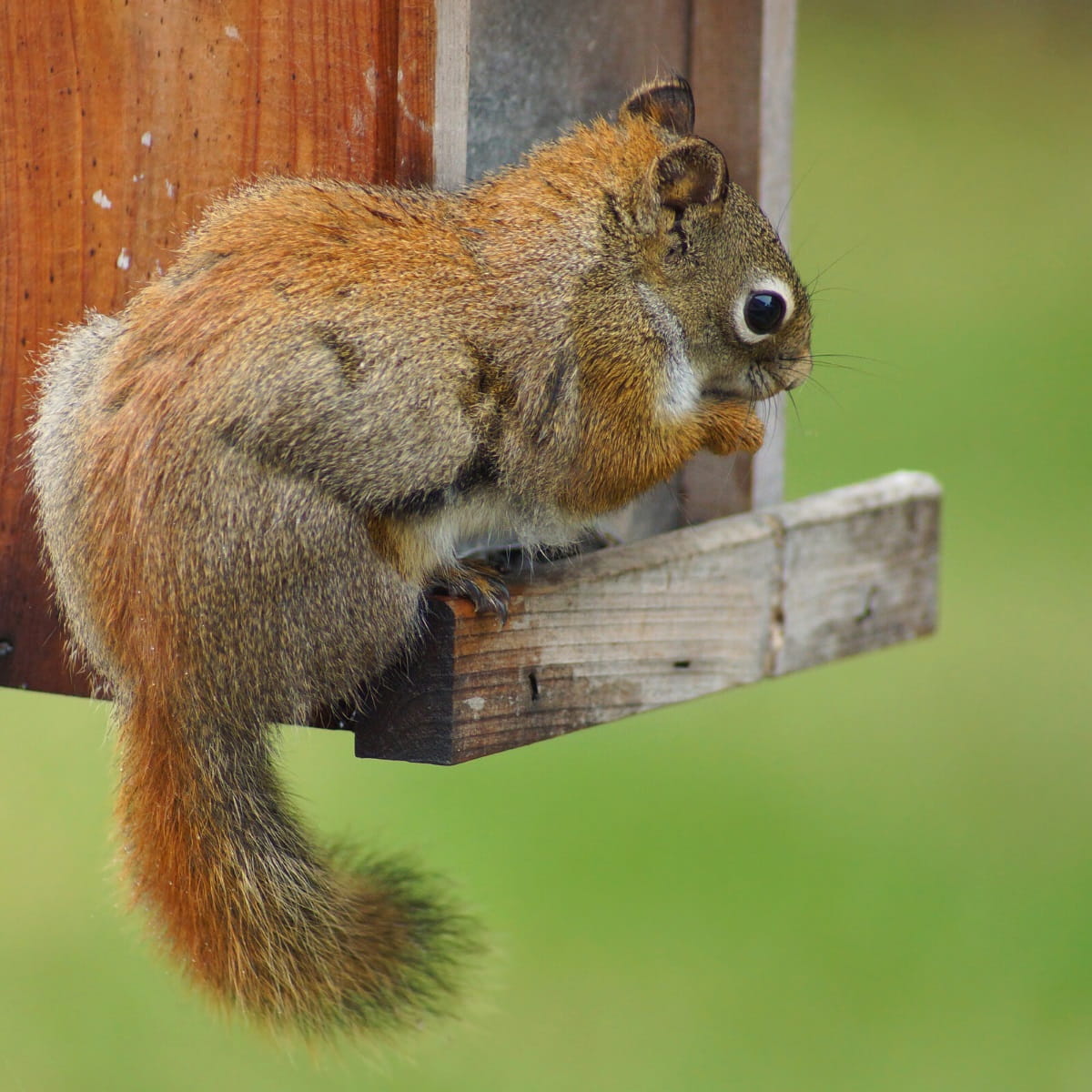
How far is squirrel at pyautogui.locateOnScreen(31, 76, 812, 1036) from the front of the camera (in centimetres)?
201

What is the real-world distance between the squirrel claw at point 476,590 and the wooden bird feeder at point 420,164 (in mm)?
21

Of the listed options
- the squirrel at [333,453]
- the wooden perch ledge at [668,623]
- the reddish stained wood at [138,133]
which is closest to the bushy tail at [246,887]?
the squirrel at [333,453]

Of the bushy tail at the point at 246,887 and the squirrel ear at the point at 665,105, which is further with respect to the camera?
the squirrel ear at the point at 665,105

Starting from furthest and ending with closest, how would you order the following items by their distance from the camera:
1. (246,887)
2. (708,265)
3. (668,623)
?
1. (668,623)
2. (708,265)
3. (246,887)

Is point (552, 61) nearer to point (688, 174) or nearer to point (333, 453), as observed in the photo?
point (688, 174)

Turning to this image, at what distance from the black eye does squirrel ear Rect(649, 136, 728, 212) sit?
0.55ft

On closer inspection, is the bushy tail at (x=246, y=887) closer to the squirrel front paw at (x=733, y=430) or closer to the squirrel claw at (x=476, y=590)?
the squirrel claw at (x=476, y=590)

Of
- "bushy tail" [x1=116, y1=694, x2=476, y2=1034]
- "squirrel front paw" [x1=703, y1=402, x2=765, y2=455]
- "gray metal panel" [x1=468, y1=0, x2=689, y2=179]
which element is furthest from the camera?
"gray metal panel" [x1=468, y1=0, x2=689, y2=179]

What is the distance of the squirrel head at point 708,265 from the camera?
7.77ft

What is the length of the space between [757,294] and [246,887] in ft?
3.69

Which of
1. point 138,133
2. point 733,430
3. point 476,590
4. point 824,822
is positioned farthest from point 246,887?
point 824,822

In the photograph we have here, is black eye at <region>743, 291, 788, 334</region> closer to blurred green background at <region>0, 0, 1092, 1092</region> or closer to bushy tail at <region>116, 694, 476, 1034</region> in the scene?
blurred green background at <region>0, 0, 1092, 1092</region>

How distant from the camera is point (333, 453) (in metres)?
2.01

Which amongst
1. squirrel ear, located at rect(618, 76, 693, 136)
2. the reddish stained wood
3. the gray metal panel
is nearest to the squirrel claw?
the reddish stained wood
